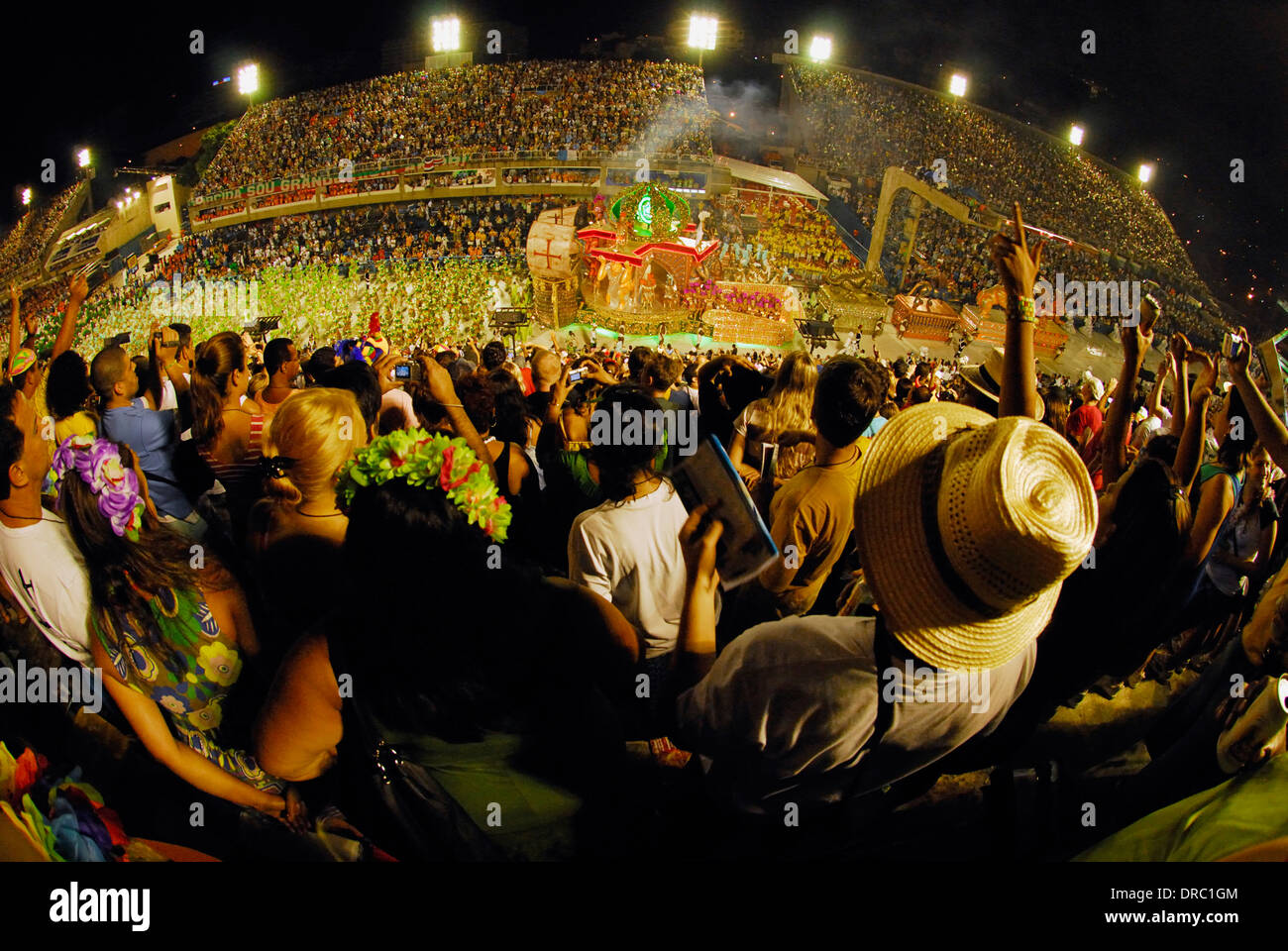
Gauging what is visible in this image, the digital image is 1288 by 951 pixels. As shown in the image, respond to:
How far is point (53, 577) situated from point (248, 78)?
3349 cm

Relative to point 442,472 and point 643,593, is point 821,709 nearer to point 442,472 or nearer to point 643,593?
point 643,593

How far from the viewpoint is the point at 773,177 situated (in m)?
28.0

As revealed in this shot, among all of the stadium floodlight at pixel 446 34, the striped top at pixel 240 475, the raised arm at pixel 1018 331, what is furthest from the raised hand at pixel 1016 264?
the stadium floodlight at pixel 446 34

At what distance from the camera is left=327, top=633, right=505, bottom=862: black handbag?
1664mm

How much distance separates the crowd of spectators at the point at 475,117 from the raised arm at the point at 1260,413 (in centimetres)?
2608

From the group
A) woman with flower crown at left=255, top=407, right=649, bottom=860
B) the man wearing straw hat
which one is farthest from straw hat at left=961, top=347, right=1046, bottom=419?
woman with flower crown at left=255, top=407, right=649, bottom=860

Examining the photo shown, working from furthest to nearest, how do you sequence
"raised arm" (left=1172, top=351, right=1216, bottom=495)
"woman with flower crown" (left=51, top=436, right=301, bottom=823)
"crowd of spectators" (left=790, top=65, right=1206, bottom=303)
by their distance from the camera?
"crowd of spectators" (left=790, top=65, right=1206, bottom=303) < "raised arm" (left=1172, top=351, right=1216, bottom=495) < "woman with flower crown" (left=51, top=436, right=301, bottom=823)

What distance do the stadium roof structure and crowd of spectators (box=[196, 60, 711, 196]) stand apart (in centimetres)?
159

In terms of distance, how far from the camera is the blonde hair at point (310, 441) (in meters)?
2.20

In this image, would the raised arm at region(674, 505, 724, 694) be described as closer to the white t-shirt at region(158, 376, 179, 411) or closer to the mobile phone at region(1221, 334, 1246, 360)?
the mobile phone at region(1221, 334, 1246, 360)

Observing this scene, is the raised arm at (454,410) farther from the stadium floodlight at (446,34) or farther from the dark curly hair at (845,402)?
the stadium floodlight at (446,34)

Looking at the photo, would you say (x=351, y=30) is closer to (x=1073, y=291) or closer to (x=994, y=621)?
(x=1073, y=291)
